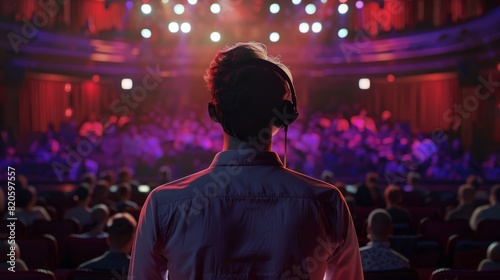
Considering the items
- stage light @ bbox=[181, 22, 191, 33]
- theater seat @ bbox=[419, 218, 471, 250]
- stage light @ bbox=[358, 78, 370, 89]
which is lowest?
theater seat @ bbox=[419, 218, 471, 250]

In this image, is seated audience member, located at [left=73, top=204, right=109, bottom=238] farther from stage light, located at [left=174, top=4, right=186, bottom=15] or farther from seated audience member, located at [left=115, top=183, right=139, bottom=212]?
stage light, located at [left=174, top=4, right=186, bottom=15]

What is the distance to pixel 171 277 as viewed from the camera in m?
1.38

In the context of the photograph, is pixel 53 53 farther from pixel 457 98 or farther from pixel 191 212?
pixel 191 212

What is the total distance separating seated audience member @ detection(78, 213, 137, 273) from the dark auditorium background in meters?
11.7

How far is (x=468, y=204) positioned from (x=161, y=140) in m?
12.5

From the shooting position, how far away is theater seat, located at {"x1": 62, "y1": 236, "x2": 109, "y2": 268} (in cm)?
570

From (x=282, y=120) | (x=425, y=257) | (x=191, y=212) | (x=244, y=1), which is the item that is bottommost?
(x=425, y=257)

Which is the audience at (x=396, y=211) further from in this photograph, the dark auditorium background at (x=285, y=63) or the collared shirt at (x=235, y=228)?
the dark auditorium background at (x=285, y=63)

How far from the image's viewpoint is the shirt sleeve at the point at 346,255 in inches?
55.1

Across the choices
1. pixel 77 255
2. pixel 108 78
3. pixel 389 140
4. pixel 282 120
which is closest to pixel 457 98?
pixel 389 140

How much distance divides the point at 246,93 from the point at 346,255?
16.3 inches

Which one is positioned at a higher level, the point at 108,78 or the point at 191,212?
the point at 108,78

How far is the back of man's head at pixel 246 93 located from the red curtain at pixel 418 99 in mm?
18749

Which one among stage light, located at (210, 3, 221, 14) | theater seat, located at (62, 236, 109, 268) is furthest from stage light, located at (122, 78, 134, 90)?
theater seat, located at (62, 236, 109, 268)
